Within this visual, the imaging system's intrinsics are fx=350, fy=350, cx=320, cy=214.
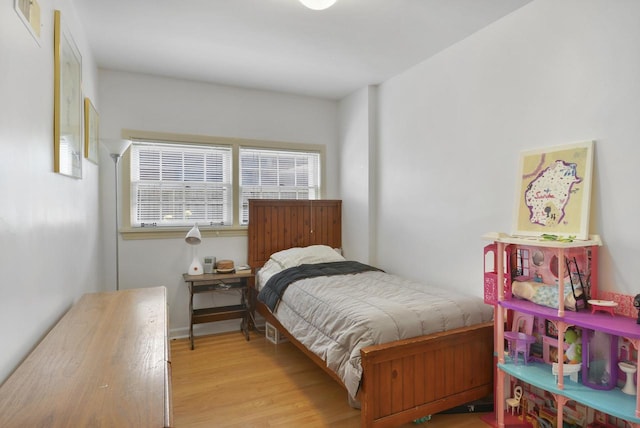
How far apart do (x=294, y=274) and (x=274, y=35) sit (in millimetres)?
2067

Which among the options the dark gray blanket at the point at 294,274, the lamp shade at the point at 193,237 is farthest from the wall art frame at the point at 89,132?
the dark gray blanket at the point at 294,274

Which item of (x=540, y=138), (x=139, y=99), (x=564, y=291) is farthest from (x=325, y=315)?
(x=139, y=99)

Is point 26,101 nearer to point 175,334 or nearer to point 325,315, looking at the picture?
point 325,315

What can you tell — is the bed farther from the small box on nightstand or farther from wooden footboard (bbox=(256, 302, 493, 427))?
the small box on nightstand

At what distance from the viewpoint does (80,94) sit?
2.42 meters

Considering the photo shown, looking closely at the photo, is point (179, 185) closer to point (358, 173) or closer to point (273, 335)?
point (273, 335)

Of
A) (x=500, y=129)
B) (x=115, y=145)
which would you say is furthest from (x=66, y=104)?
→ (x=500, y=129)

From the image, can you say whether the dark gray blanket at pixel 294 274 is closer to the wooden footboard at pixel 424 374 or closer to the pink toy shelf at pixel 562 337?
the wooden footboard at pixel 424 374

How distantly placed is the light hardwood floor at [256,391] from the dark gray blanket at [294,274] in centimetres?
53

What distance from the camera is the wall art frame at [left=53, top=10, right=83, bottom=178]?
1.77 meters

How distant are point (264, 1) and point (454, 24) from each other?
4.63 ft

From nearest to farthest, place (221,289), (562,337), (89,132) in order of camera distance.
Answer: (562,337) < (89,132) < (221,289)

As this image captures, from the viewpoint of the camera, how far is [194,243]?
11.7ft

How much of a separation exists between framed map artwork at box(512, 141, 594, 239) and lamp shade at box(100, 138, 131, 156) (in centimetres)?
310
